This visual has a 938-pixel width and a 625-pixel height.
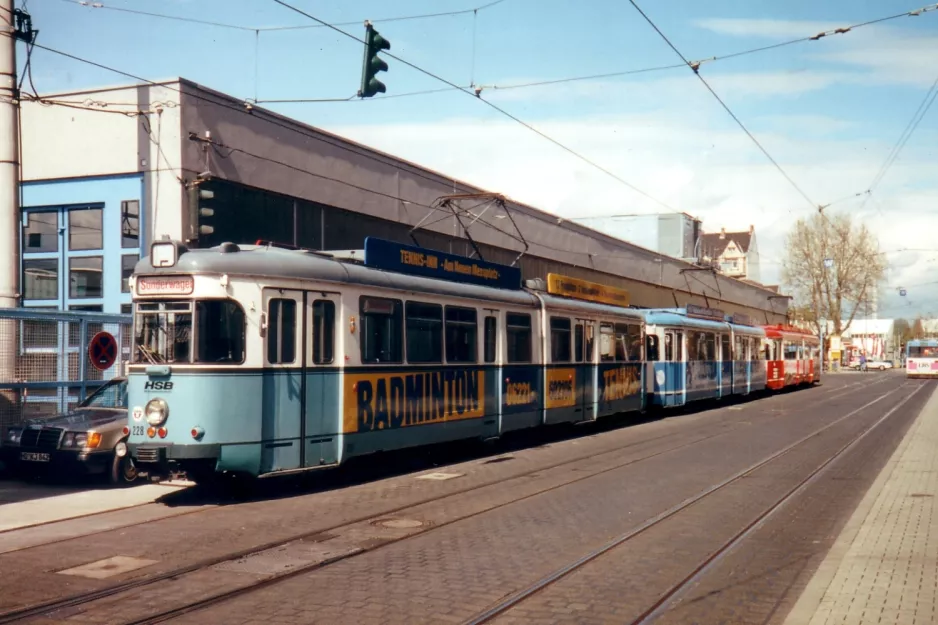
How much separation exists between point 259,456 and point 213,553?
A: 2.89 m

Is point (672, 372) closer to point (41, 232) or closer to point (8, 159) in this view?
point (41, 232)

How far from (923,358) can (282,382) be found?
64.2 metres

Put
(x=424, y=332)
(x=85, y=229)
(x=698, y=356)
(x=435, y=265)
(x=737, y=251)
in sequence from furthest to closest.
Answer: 1. (x=737, y=251)
2. (x=698, y=356)
3. (x=85, y=229)
4. (x=435, y=265)
5. (x=424, y=332)

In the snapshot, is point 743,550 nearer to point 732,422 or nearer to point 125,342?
point 125,342

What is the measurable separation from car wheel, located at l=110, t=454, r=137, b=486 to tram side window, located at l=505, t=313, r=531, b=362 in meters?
6.82

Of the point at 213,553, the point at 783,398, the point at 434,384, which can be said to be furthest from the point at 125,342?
the point at 783,398

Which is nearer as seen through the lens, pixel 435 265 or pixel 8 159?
pixel 8 159

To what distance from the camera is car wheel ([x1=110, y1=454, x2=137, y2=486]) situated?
12.4 metres

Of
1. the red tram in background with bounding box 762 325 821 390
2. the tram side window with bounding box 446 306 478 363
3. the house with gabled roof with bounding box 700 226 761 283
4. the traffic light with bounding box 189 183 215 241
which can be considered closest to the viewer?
the traffic light with bounding box 189 183 215 241

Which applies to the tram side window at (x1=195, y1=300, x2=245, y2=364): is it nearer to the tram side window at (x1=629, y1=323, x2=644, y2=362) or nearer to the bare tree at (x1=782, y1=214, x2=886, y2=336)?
the tram side window at (x1=629, y1=323, x2=644, y2=362)

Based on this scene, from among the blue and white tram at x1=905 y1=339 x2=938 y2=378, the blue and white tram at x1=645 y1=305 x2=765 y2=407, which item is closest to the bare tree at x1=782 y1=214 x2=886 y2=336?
the blue and white tram at x1=905 y1=339 x2=938 y2=378

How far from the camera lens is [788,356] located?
140 ft

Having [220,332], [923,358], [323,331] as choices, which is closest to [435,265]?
[323,331]

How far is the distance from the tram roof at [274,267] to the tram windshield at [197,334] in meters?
0.42
